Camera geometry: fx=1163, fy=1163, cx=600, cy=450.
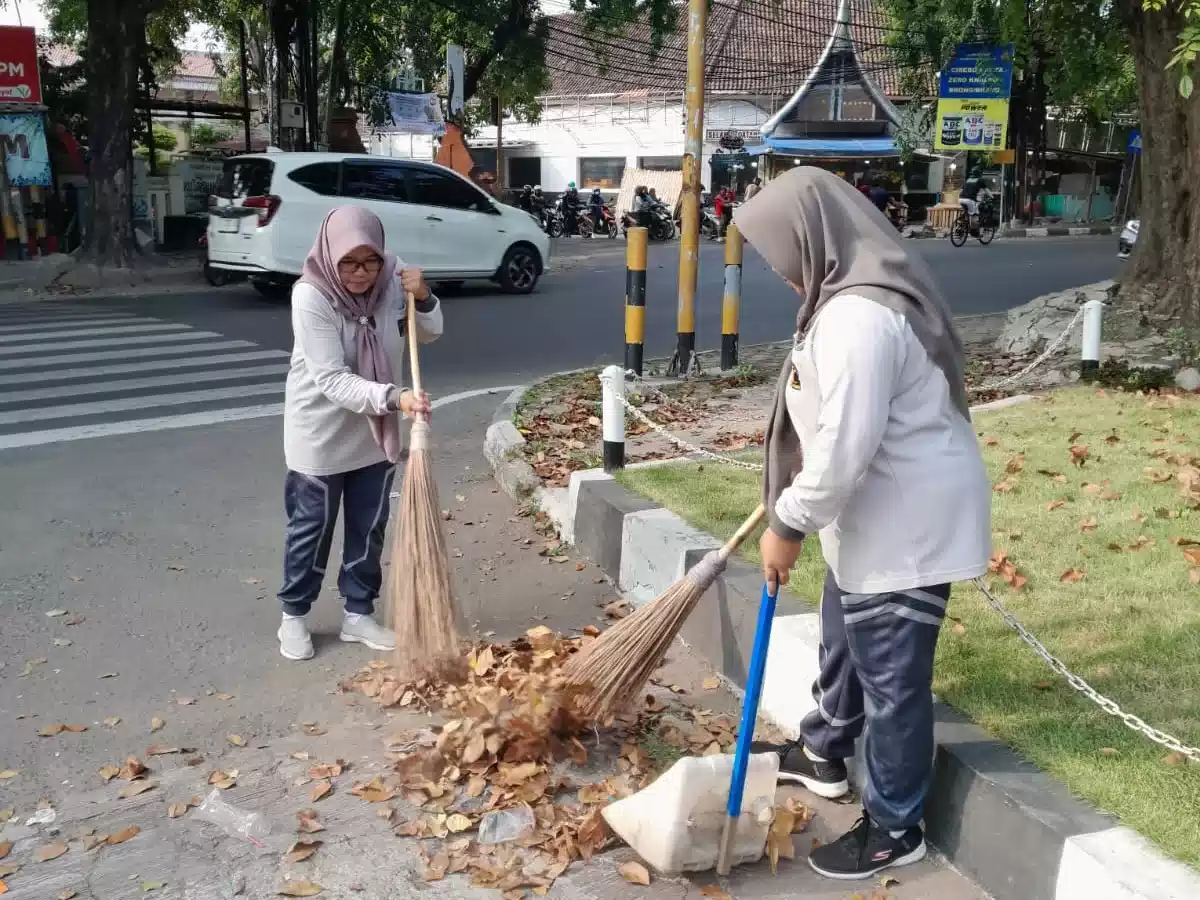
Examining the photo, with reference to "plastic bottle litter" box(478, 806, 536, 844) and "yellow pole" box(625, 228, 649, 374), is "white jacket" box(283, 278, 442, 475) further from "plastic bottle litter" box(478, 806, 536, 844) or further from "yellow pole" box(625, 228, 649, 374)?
"yellow pole" box(625, 228, 649, 374)

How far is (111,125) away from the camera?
1542 cm

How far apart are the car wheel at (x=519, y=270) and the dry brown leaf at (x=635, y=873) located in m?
12.4

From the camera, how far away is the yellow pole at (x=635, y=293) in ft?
22.8

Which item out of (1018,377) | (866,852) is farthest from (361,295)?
(1018,377)

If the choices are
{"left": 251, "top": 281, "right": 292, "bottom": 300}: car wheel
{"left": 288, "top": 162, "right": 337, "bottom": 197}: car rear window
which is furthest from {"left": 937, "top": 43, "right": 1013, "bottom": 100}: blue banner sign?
{"left": 251, "top": 281, "right": 292, "bottom": 300}: car wheel

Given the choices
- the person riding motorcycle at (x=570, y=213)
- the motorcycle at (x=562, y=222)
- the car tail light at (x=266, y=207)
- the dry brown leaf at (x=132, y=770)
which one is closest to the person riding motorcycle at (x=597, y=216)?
the motorcycle at (x=562, y=222)

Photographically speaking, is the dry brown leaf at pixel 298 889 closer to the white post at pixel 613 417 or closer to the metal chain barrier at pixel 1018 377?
the white post at pixel 613 417

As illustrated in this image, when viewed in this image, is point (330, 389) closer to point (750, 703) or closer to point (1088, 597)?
point (750, 703)

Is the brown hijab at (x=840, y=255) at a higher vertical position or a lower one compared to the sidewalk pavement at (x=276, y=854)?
higher

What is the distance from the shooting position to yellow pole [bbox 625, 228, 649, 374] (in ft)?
22.8

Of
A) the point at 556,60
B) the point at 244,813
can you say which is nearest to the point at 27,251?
the point at 244,813

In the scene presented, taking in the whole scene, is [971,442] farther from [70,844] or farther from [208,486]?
[208,486]

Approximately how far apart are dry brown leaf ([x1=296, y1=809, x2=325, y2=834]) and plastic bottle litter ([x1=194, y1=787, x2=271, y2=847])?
0.26 ft

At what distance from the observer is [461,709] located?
3574 mm
